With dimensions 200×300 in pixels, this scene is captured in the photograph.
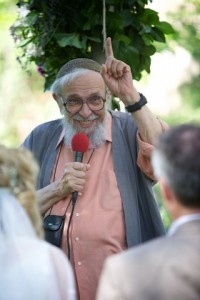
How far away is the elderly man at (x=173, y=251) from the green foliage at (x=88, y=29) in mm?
1938

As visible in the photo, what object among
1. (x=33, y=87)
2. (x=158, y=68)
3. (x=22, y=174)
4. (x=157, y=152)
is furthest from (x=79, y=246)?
(x=33, y=87)

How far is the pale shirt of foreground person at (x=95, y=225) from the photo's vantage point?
12.0 feet

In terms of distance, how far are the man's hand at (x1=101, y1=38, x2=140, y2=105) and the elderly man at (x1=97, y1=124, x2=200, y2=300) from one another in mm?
1371

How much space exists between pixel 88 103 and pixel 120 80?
0.23m

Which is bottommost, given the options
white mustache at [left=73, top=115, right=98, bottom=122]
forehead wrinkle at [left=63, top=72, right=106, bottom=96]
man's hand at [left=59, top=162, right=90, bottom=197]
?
man's hand at [left=59, top=162, right=90, bottom=197]

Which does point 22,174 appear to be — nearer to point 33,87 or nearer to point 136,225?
point 136,225

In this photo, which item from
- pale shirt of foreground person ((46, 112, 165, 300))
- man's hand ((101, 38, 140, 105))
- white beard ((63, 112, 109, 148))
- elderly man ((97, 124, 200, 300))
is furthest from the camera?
white beard ((63, 112, 109, 148))

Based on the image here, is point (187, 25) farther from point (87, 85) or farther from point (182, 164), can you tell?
point (182, 164)

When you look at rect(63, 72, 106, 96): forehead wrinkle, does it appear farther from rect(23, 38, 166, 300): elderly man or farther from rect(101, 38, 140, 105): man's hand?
rect(101, 38, 140, 105): man's hand

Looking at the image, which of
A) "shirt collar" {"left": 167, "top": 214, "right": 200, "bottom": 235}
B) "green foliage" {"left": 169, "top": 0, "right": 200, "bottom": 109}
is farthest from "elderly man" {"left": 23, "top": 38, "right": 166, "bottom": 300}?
"green foliage" {"left": 169, "top": 0, "right": 200, "bottom": 109}

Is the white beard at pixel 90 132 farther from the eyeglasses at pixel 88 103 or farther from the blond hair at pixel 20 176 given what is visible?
the blond hair at pixel 20 176

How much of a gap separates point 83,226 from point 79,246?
10cm

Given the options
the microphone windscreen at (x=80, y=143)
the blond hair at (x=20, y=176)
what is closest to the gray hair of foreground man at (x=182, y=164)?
the blond hair at (x=20, y=176)

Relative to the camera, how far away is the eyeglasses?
13.1 ft
